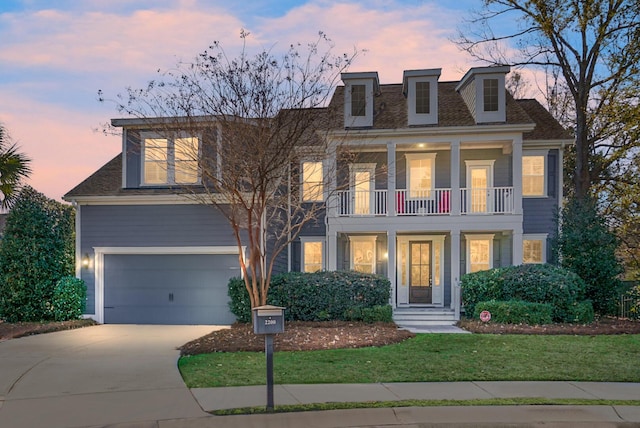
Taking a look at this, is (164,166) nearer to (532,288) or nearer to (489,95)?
(489,95)

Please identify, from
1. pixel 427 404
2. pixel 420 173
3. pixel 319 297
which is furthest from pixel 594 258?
pixel 427 404

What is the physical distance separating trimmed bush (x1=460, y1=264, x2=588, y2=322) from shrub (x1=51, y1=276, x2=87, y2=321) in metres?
11.0

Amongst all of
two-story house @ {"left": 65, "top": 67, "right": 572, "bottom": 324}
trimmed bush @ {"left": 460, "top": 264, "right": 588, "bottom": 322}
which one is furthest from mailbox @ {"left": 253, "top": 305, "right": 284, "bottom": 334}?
trimmed bush @ {"left": 460, "top": 264, "right": 588, "bottom": 322}

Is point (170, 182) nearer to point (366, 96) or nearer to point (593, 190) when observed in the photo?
point (366, 96)

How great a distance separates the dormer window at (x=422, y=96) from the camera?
16.2 meters

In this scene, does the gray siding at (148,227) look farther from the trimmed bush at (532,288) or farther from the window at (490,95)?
the window at (490,95)

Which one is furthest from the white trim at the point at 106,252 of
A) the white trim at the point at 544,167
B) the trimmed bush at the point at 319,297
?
the white trim at the point at 544,167

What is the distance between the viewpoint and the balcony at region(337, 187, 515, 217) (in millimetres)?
15750

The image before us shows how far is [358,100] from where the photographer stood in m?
16.8

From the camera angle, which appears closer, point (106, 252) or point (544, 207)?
A: point (106, 252)

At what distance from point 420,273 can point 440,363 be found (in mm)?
→ 8498

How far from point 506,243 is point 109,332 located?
12334 millimetres

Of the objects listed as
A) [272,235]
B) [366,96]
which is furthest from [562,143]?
[272,235]

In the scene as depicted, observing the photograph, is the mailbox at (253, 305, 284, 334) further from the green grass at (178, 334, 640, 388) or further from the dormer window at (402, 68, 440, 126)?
the dormer window at (402, 68, 440, 126)
